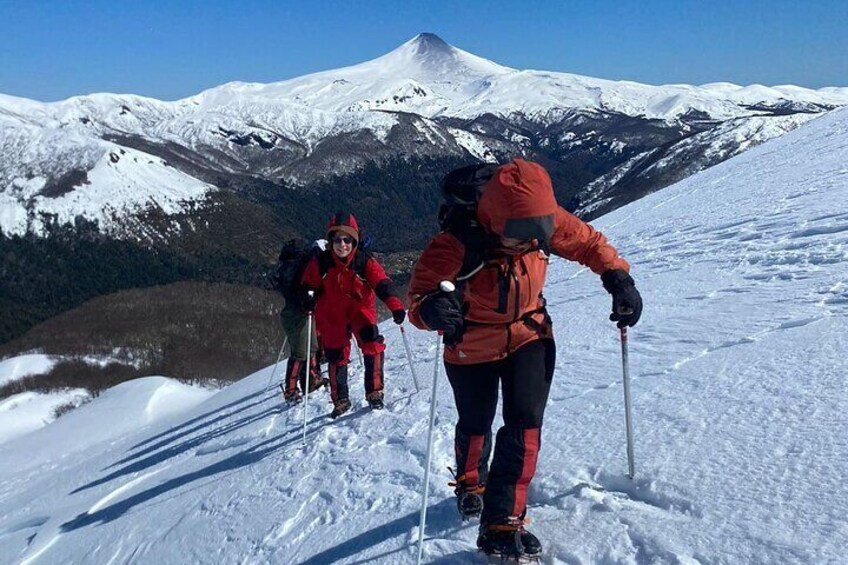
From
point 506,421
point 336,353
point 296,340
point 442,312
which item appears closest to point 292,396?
point 296,340

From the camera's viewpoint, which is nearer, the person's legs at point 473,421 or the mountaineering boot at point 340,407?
the person's legs at point 473,421

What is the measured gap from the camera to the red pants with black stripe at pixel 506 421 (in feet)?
11.5

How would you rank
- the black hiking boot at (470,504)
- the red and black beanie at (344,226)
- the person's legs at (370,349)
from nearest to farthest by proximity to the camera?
the black hiking boot at (470,504)
the red and black beanie at (344,226)
the person's legs at (370,349)

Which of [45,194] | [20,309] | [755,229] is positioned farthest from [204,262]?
[755,229]

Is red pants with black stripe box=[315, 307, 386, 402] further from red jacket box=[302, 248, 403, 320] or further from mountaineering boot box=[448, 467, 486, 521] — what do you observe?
mountaineering boot box=[448, 467, 486, 521]

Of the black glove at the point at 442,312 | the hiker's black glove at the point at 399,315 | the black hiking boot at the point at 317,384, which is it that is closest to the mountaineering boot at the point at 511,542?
the black glove at the point at 442,312

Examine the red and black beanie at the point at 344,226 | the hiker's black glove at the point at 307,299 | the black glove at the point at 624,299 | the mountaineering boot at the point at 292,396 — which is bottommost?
the mountaineering boot at the point at 292,396

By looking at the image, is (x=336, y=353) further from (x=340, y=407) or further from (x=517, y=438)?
(x=517, y=438)

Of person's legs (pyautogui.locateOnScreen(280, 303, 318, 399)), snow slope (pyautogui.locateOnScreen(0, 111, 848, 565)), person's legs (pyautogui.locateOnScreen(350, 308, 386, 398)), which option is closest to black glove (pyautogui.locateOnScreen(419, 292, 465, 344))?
snow slope (pyautogui.locateOnScreen(0, 111, 848, 565))

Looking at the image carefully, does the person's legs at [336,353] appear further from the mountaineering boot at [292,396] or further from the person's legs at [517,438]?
the person's legs at [517,438]

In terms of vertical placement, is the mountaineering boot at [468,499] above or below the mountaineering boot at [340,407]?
above

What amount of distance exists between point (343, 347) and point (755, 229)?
715 centimetres

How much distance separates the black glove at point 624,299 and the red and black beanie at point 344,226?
3783mm

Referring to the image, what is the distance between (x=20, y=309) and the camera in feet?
470
